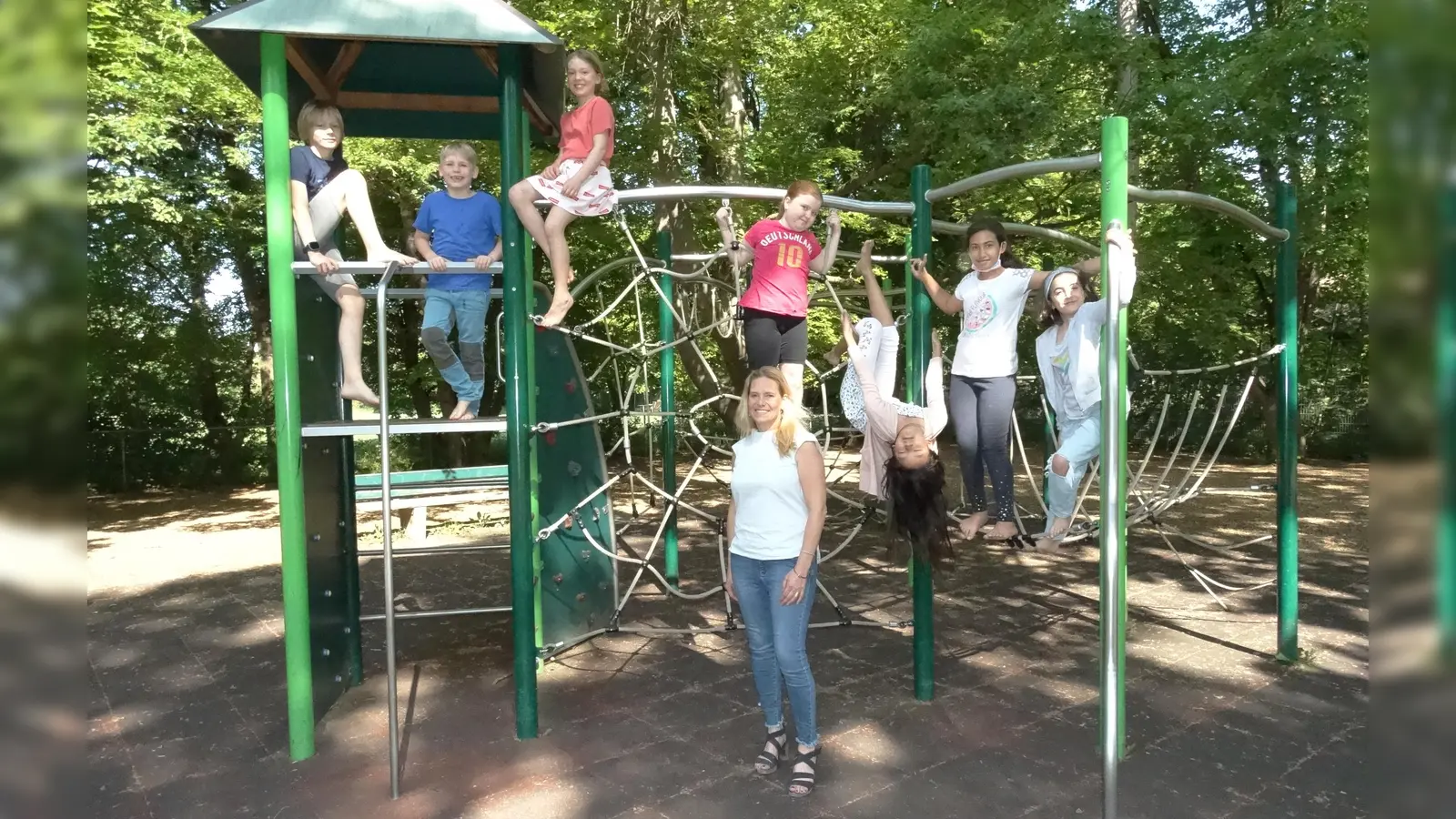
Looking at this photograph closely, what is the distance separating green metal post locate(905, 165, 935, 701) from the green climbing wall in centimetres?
178

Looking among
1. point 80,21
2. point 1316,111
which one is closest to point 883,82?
point 1316,111

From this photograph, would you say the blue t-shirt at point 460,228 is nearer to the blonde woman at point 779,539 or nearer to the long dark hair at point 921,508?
the blonde woman at point 779,539

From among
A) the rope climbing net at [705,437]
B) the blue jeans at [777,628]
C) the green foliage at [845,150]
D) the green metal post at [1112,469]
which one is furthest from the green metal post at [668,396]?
the green metal post at [1112,469]

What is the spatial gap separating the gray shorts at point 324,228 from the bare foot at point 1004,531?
3.03m

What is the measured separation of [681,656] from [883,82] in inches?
409

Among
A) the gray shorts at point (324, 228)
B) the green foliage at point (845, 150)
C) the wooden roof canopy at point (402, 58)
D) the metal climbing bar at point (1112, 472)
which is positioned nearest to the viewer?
the metal climbing bar at point (1112, 472)

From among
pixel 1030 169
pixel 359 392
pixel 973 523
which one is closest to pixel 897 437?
pixel 973 523

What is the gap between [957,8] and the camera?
1351 cm

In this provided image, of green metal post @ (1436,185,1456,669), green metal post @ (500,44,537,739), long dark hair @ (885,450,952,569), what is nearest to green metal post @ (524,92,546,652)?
green metal post @ (500,44,537,739)

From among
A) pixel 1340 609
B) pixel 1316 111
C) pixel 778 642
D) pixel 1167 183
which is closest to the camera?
pixel 778 642

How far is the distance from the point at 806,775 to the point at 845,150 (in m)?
12.1

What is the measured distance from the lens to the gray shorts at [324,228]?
13.4 ft

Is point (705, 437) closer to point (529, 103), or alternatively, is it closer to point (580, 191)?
point (529, 103)

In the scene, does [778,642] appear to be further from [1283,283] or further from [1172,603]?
[1172,603]
